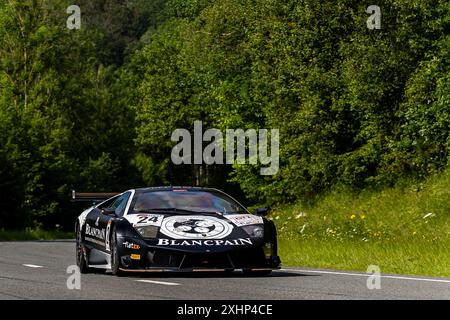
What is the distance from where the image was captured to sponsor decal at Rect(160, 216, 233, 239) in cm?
1568

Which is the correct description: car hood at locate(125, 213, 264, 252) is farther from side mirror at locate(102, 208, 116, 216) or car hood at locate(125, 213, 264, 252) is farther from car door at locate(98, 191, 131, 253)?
side mirror at locate(102, 208, 116, 216)

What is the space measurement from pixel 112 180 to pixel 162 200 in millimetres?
65163

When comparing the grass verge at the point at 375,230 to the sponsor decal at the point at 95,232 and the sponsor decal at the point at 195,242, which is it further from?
the sponsor decal at the point at 95,232

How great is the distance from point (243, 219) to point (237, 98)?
38933 millimetres

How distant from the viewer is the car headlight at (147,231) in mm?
15727

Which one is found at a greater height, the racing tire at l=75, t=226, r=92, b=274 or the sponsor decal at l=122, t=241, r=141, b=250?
the sponsor decal at l=122, t=241, r=141, b=250

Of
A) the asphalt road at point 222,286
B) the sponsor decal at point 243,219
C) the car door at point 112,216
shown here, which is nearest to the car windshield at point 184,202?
the car door at point 112,216

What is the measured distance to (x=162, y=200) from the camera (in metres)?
16.9

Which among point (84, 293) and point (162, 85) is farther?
point (162, 85)

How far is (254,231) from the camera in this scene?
16.0 meters

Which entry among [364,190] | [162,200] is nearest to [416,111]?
[364,190]

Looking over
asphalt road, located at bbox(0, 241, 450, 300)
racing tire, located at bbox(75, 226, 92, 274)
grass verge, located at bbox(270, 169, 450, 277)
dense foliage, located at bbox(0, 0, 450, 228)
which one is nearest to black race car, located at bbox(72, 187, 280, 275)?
asphalt road, located at bbox(0, 241, 450, 300)

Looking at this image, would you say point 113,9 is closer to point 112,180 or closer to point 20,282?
point 112,180

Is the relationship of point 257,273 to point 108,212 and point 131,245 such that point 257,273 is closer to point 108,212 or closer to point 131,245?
point 131,245
